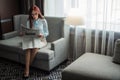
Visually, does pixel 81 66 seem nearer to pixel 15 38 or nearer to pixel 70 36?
pixel 70 36

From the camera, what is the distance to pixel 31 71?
3.50 metres

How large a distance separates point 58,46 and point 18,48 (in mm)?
776

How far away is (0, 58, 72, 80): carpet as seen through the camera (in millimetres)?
3258

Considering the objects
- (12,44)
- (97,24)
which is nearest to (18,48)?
(12,44)

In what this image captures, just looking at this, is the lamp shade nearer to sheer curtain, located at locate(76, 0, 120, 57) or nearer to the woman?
sheer curtain, located at locate(76, 0, 120, 57)

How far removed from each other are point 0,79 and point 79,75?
58.5 inches

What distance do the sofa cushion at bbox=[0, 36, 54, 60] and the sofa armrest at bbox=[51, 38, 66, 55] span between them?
12 centimetres

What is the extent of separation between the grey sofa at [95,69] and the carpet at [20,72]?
24.9 inches

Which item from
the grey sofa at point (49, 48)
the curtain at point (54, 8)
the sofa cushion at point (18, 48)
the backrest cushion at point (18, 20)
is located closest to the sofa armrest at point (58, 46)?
the grey sofa at point (49, 48)

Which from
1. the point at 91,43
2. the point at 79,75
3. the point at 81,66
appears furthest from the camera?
the point at 91,43

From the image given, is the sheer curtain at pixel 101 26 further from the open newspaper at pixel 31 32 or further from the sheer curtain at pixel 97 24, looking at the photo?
the open newspaper at pixel 31 32

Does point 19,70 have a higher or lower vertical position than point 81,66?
lower

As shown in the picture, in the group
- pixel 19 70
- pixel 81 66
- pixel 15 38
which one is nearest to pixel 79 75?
pixel 81 66

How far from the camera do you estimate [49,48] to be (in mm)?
3443
